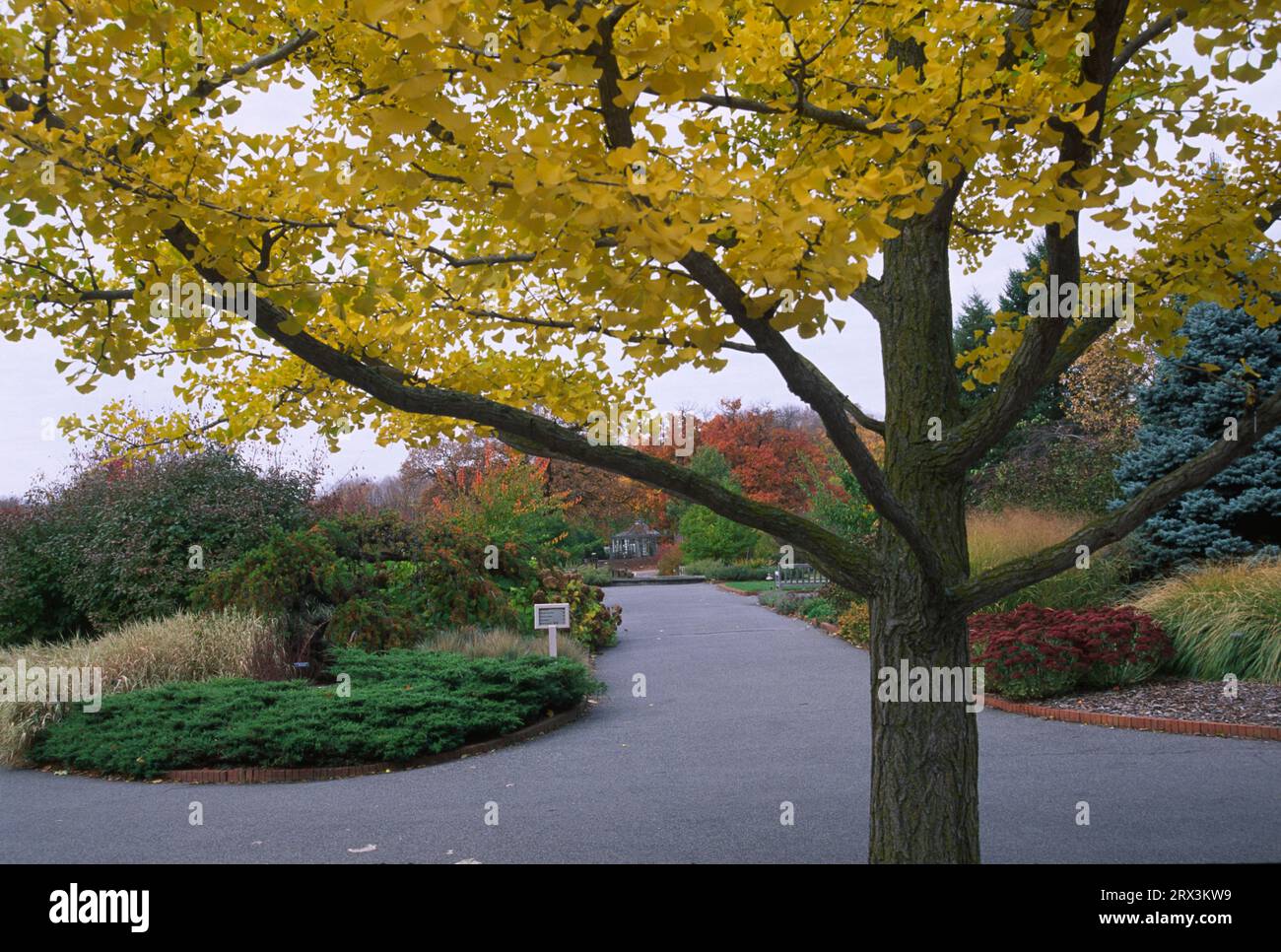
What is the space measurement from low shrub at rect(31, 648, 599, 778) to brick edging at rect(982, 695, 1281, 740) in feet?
13.8

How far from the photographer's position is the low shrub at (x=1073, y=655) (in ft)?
29.5

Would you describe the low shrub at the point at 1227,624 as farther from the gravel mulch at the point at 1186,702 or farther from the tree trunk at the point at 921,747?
the tree trunk at the point at 921,747

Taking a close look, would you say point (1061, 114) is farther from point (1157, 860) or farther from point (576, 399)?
point (1157, 860)

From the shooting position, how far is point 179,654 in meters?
8.97

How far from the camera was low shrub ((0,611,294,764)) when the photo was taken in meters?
8.70

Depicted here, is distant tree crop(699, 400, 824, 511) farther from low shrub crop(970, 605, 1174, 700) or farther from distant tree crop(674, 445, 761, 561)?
low shrub crop(970, 605, 1174, 700)

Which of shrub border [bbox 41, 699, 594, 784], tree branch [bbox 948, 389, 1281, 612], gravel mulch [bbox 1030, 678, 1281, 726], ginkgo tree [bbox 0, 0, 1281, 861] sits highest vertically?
ginkgo tree [bbox 0, 0, 1281, 861]

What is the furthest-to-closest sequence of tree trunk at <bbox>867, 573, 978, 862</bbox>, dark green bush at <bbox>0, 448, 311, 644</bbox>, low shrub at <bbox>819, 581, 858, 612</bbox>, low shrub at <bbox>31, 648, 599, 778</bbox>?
→ low shrub at <bbox>819, 581, 858, 612</bbox>, dark green bush at <bbox>0, 448, 311, 644</bbox>, low shrub at <bbox>31, 648, 599, 778</bbox>, tree trunk at <bbox>867, 573, 978, 862</bbox>

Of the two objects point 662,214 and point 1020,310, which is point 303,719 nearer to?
point 662,214

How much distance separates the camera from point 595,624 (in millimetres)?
14102

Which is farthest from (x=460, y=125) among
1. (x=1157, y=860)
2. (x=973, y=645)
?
(x=973, y=645)

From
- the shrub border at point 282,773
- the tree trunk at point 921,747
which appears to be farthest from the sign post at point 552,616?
the tree trunk at point 921,747

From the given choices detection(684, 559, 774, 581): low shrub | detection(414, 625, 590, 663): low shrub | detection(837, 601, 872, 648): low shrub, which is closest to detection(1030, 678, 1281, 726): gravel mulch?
detection(837, 601, 872, 648): low shrub

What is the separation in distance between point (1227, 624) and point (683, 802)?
624 centimetres
